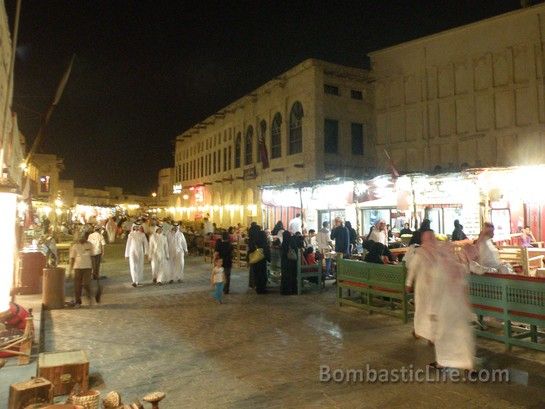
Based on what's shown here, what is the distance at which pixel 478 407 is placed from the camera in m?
4.95

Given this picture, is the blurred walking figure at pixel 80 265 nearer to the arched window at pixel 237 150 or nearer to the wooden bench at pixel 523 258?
the wooden bench at pixel 523 258

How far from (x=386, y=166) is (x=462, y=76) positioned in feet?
21.6

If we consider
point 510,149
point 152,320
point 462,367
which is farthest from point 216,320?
point 510,149

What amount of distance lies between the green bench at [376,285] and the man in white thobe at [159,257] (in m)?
6.42

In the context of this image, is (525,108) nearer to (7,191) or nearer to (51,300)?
(51,300)

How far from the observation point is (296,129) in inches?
1093

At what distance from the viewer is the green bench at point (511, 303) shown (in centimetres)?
661

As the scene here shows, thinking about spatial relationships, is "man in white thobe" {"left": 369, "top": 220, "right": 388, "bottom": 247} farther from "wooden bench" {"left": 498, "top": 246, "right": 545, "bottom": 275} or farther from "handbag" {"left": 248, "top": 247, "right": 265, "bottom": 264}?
"handbag" {"left": 248, "top": 247, "right": 265, "bottom": 264}

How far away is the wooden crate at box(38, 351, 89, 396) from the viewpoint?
208 inches

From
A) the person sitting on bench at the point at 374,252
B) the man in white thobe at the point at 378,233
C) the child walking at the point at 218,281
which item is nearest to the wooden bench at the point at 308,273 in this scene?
the child walking at the point at 218,281

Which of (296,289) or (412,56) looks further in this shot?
(412,56)

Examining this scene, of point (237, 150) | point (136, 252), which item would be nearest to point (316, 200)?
point (136, 252)

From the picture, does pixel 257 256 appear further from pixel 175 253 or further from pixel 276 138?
pixel 276 138

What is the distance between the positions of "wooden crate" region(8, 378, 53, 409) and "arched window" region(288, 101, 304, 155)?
23526mm
